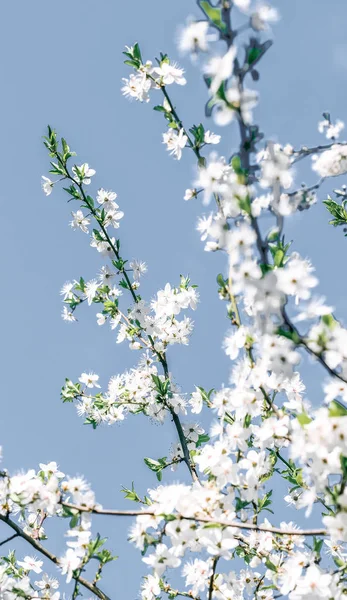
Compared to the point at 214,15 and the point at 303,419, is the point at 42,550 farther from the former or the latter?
the point at 214,15

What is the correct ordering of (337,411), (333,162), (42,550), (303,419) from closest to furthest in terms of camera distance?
(337,411) → (303,419) → (333,162) → (42,550)

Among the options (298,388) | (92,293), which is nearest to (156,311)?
(92,293)

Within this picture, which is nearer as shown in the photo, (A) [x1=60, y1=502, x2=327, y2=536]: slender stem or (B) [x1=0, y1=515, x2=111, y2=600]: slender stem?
(A) [x1=60, y1=502, x2=327, y2=536]: slender stem

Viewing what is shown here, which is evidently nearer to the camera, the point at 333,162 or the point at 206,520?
the point at 206,520

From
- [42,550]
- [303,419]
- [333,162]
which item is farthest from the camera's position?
[42,550]

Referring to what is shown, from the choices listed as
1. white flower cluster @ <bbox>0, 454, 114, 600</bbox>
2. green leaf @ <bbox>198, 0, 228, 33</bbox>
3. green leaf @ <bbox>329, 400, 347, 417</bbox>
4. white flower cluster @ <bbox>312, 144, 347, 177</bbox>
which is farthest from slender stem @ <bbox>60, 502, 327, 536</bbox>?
green leaf @ <bbox>198, 0, 228, 33</bbox>

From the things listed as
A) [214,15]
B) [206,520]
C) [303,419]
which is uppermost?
[214,15]

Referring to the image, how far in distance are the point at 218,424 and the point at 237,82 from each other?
1.79 m

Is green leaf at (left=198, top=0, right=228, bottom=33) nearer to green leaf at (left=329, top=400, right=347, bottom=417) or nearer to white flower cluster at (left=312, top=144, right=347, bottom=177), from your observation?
white flower cluster at (left=312, top=144, right=347, bottom=177)

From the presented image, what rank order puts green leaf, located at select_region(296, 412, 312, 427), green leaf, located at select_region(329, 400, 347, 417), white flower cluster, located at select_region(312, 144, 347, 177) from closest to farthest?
green leaf, located at select_region(329, 400, 347, 417) → green leaf, located at select_region(296, 412, 312, 427) → white flower cluster, located at select_region(312, 144, 347, 177)

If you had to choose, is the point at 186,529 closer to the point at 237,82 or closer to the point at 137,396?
the point at 237,82

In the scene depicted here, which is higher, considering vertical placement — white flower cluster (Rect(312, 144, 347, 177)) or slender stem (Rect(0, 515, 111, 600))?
white flower cluster (Rect(312, 144, 347, 177))

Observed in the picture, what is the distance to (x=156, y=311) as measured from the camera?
17.1 ft

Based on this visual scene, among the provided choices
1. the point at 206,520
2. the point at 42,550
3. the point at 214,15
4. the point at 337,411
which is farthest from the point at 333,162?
the point at 42,550
